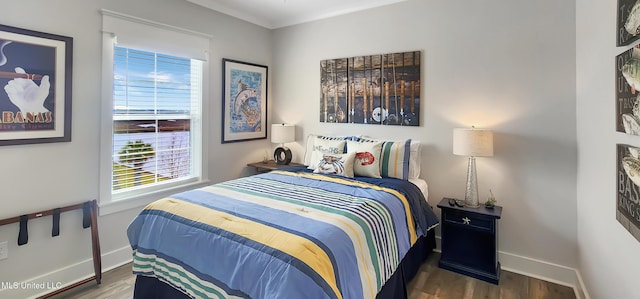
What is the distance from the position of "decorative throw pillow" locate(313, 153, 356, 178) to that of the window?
1.42 meters

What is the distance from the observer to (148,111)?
294 cm

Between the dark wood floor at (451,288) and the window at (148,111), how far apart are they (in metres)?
0.63

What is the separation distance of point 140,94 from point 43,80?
0.72 m

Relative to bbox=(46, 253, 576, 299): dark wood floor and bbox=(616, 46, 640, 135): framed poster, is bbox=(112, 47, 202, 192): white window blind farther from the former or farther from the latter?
bbox=(616, 46, 640, 135): framed poster

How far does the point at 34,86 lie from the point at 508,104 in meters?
3.72

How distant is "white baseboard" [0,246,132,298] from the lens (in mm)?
2166

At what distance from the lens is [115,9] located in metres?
2.59

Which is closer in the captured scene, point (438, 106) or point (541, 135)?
point (541, 135)

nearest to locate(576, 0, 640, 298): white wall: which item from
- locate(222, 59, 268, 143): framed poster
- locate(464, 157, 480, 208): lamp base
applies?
locate(464, 157, 480, 208): lamp base

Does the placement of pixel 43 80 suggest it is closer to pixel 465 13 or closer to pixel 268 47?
pixel 268 47

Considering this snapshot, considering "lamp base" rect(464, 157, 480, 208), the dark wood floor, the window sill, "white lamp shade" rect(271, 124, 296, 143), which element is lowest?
the dark wood floor

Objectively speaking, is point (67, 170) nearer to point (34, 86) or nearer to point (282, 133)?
point (34, 86)

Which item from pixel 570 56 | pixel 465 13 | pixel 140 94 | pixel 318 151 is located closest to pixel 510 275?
pixel 570 56

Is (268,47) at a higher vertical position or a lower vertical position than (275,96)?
higher
